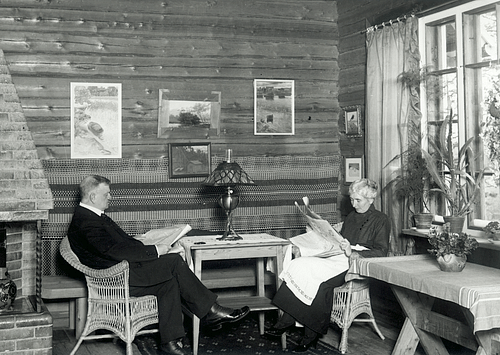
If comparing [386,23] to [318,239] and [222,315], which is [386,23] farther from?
[222,315]

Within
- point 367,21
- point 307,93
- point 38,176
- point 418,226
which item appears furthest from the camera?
point 307,93

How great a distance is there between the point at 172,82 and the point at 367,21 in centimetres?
183

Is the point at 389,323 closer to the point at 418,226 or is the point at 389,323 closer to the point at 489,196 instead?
A: the point at 418,226

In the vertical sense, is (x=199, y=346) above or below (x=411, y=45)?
below

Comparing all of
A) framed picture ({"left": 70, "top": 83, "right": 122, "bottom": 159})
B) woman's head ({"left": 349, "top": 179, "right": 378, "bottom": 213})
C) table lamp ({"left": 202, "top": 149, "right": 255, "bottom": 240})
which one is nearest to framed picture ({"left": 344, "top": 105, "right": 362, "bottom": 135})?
woman's head ({"left": 349, "top": 179, "right": 378, "bottom": 213})

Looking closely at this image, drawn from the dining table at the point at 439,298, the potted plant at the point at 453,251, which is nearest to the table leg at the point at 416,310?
the dining table at the point at 439,298

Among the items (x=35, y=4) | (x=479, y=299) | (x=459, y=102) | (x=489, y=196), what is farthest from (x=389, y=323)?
(x=35, y=4)

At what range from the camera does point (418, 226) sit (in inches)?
204

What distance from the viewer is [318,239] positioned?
5152mm

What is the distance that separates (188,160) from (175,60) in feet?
2.97

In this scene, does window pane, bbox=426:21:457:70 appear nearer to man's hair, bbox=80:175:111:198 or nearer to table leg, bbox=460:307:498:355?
table leg, bbox=460:307:498:355

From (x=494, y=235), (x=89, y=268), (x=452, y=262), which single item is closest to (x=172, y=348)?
(x=89, y=268)

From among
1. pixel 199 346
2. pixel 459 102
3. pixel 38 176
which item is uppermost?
pixel 459 102

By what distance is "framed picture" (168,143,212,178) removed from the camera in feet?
19.5
